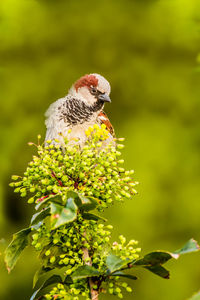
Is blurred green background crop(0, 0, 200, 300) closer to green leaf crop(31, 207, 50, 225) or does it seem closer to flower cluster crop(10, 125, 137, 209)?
flower cluster crop(10, 125, 137, 209)

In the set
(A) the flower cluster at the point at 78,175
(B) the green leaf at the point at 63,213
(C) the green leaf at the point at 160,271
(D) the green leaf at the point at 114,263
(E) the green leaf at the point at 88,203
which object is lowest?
(C) the green leaf at the point at 160,271

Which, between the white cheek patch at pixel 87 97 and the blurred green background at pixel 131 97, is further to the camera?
the blurred green background at pixel 131 97

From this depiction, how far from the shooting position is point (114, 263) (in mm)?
979

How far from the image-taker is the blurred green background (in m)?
3.51

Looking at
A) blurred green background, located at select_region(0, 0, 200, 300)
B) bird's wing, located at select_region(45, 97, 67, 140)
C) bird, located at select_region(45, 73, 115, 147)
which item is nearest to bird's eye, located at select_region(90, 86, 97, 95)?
bird, located at select_region(45, 73, 115, 147)

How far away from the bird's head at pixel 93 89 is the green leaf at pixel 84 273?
1.15 meters

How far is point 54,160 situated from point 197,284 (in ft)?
8.26

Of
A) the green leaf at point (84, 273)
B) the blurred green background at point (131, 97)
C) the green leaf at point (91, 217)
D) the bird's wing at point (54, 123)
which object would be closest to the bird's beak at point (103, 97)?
the bird's wing at point (54, 123)

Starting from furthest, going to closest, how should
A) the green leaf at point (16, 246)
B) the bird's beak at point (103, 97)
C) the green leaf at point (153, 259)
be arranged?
the bird's beak at point (103, 97) → the green leaf at point (16, 246) → the green leaf at point (153, 259)

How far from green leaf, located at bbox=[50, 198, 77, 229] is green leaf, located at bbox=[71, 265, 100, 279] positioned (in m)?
0.15

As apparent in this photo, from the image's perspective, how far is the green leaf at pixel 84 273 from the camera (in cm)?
98

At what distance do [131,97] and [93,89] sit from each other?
2.18 metres

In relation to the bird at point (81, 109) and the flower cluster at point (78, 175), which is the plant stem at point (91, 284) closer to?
the flower cluster at point (78, 175)

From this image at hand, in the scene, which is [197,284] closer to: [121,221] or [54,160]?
[121,221]
